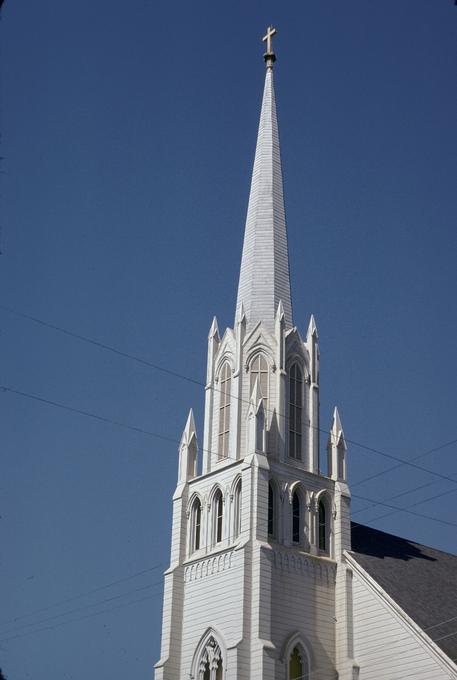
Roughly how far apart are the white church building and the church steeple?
110mm

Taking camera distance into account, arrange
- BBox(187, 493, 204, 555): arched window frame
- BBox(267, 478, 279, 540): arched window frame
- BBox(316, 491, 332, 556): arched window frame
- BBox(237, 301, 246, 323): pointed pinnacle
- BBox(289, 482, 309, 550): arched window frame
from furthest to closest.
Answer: BBox(237, 301, 246, 323): pointed pinnacle
BBox(187, 493, 204, 555): arched window frame
BBox(316, 491, 332, 556): arched window frame
BBox(289, 482, 309, 550): arched window frame
BBox(267, 478, 279, 540): arched window frame

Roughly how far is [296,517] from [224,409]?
611 cm

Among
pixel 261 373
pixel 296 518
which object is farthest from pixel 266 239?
pixel 296 518

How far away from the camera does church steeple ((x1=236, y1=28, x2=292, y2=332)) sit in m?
48.1

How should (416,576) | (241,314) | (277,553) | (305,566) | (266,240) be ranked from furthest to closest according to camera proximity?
(266,240) → (241,314) → (416,576) → (305,566) → (277,553)

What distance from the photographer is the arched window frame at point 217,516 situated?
42781 mm

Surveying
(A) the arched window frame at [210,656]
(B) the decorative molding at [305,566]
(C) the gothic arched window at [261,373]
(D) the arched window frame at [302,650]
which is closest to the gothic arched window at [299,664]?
(D) the arched window frame at [302,650]

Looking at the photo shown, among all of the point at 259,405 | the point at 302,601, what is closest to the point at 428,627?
the point at 302,601

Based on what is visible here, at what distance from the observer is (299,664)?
132 feet

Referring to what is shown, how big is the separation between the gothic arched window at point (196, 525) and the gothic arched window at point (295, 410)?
4733mm

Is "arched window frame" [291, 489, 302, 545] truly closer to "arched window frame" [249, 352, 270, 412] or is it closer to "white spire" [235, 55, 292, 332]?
"arched window frame" [249, 352, 270, 412]

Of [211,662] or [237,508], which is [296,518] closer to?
[237,508]

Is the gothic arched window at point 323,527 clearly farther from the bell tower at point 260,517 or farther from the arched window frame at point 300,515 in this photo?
the arched window frame at point 300,515

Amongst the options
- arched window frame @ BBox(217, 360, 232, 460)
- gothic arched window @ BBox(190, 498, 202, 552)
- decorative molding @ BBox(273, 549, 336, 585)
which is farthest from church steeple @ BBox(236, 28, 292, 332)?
decorative molding @ BBox(273, 549, 336, 585)
